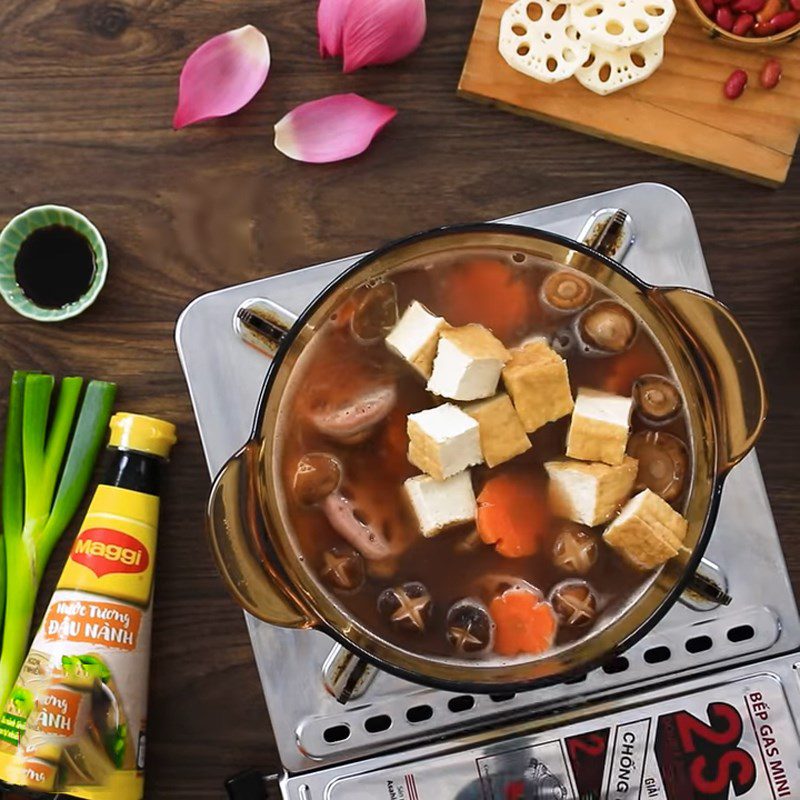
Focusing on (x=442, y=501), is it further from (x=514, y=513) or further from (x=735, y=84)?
(x=735, y=84)

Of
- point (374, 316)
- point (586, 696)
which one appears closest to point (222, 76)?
point (374, 316)

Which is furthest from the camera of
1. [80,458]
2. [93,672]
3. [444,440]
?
[80,458]

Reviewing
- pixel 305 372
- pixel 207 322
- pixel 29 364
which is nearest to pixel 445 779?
pixel 305 372

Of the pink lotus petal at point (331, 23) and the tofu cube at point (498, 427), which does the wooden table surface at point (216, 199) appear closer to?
the pink lotus petal at point (331, 23)

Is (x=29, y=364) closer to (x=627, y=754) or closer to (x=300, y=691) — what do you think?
(x=300, y=691)

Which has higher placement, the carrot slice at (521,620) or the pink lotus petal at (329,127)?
the pink lotus petal at (329,127)

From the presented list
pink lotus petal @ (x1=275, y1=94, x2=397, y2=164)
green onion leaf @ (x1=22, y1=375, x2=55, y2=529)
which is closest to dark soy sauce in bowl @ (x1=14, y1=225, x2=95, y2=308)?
green onion leaf @ (x1=22, y1=375, x2=55, y2=529)

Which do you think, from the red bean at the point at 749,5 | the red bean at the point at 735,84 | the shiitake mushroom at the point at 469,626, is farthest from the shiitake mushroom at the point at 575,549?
the red bean at the point at 749,5
